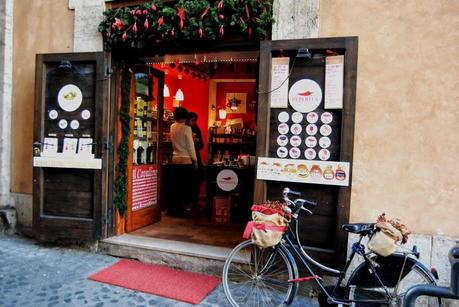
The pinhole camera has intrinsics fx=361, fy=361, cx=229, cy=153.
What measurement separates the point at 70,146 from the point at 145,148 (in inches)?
51.0

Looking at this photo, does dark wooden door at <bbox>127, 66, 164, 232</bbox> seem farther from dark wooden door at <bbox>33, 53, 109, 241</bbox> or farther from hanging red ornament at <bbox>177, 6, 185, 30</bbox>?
hanging red ornament at <bbox>177, 6, 185, 30</bbox>

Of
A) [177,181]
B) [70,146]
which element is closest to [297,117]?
[70,146]

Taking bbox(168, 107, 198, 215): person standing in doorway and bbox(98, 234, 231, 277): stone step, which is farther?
bbox(168, 107, 198, 215): person standing in doorway

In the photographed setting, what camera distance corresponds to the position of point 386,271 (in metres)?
3.25

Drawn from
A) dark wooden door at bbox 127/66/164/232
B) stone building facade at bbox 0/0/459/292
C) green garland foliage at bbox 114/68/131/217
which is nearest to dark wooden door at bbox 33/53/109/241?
green garland foliage at bbox 114/68/131/217

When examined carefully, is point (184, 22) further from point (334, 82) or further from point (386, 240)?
point (386, 240)

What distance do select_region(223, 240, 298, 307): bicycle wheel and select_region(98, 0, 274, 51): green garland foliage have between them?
253 cm

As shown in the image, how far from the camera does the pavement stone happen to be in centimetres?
370

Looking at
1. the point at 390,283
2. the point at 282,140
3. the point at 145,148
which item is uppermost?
the point at 282,140

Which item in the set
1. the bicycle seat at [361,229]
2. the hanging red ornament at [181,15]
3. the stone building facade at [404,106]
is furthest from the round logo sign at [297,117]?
the hanging red ornament at [181,15]

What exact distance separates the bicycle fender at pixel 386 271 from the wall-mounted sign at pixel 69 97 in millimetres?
4209

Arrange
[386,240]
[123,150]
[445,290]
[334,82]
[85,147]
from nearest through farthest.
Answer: [445,290] → [386,240] → [334,82] → [85,147] → [123,150]

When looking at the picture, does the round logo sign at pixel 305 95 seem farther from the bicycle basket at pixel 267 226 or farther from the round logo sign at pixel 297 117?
the bicycle basket at pixel 267 226

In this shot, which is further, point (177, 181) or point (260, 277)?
point (177, 181)
